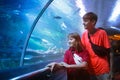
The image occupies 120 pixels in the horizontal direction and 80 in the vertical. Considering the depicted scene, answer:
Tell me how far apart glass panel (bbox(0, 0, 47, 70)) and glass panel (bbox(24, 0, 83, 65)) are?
0.61 ft

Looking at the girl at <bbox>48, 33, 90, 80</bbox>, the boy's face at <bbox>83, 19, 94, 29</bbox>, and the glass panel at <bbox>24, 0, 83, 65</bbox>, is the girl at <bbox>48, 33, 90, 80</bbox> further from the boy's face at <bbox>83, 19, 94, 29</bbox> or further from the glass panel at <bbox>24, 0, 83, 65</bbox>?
the glass panel at <bbox>24, 0, 83, 65</bbox>

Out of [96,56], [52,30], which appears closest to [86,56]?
[96,56]

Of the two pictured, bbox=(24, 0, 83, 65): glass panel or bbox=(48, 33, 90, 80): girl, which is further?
bbox=(24, 0, 83, 65): glass panel

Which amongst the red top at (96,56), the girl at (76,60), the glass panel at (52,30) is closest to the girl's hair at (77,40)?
the girl at (76,60)

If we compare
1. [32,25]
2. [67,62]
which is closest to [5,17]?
[32,25]

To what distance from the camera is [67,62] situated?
2.64 meters

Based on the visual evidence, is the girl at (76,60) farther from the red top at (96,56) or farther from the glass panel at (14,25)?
the glass panel at (14,25)

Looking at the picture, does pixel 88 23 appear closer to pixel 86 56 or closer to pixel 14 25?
pixel 86 56

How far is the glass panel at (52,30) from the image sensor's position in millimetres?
4186

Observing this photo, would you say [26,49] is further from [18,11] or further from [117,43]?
[117,43]

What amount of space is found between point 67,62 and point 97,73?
→ 521mm

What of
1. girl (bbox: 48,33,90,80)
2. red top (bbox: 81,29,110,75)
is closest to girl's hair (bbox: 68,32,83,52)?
girl (bbox: 48,33,90,80)

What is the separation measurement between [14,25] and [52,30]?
0.78 m

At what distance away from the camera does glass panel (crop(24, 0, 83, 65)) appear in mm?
4186
